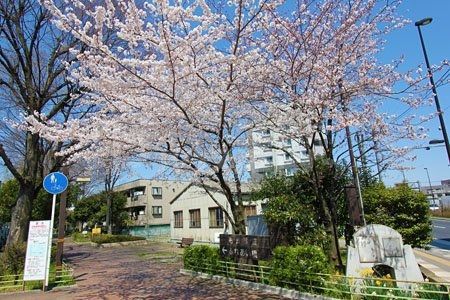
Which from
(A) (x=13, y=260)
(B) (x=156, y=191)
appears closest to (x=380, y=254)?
(A) (x=13, y=260)

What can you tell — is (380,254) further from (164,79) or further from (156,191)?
(156,191)

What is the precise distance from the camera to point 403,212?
13977 millimetres

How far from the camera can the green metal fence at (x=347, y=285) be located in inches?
232

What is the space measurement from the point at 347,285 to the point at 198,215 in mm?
22076

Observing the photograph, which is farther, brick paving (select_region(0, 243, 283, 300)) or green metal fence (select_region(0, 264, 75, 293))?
green metal fence (select_region(0, 264, 75, 293))

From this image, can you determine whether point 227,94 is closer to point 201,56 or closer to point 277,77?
point 201,56

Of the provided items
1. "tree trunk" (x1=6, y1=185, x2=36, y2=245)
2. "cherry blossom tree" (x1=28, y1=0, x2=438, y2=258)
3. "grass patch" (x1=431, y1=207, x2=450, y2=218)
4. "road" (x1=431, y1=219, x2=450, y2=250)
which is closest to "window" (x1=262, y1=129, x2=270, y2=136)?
"cherry blossom tree" (x1=28, y1=0, x2=438, y2=258)

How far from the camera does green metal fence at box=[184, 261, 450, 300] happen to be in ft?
19.3

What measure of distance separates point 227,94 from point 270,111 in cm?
178

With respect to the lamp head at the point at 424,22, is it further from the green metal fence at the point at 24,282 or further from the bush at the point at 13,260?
the bush at the point at 13,260

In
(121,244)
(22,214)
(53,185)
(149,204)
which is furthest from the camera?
(149,204)

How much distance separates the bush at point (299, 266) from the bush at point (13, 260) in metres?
8.22

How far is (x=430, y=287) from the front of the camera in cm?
645

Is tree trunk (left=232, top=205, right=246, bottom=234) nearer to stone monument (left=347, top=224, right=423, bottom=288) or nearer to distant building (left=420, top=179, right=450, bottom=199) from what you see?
stone monument (left=347, top=224, right=423, bottom=288)
